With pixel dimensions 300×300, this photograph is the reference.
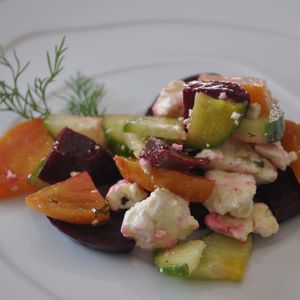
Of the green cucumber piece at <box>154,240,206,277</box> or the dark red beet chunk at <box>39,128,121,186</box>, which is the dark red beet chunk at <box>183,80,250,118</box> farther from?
the green cucumber piece at <box>154,240,206,277</box>

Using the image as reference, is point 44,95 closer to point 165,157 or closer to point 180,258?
point 165,157

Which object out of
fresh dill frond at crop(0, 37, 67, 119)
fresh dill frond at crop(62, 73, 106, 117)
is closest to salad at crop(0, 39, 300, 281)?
fresh dill frond at crop(0, 37, 67, 119)

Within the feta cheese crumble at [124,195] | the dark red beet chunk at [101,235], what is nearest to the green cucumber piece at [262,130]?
the feta cheese crumble at [124,195]

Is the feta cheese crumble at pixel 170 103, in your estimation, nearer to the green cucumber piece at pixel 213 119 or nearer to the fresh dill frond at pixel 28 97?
the green cucumber piece at pixel 213 119

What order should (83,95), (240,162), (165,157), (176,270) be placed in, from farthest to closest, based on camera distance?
(83,95) < (240,162) < (165,157) < (176,270)

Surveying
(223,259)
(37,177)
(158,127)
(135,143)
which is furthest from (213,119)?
(37,177)

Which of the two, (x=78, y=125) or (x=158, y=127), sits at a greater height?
(x=158, y=127)
